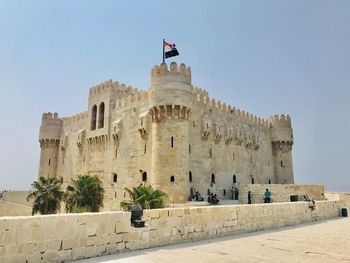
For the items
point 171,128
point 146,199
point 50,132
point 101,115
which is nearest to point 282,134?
point 171,128

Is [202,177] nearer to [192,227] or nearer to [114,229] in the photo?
[192,227]

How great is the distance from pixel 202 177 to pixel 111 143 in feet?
31.0

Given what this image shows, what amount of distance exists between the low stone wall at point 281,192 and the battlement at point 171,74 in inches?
390

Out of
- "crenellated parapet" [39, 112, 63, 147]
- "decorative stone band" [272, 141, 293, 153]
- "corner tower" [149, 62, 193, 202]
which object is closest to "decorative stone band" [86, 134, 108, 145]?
"crenellated parapet" [39, 112, 63, 147]

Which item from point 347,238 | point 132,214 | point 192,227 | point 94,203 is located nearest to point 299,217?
point 347,238

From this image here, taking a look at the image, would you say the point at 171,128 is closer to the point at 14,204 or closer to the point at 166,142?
the point at 166,142

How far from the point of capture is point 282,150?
3494 centimetres

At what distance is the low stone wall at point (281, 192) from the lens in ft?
73.7

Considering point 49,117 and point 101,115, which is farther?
point 49,117

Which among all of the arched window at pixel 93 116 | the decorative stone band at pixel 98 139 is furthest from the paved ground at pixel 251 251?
the arched window at pixel 93 116

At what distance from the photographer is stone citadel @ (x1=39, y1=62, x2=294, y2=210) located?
816 inches

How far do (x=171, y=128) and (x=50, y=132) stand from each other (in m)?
21.7

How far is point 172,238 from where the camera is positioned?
6801 millimetres

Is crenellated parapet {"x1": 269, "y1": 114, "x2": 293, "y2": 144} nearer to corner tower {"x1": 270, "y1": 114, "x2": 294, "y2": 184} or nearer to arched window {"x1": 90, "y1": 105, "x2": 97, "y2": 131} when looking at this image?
corner tower {"x1": 270, "y1": 114, "x2": 294, "y2": 184}
